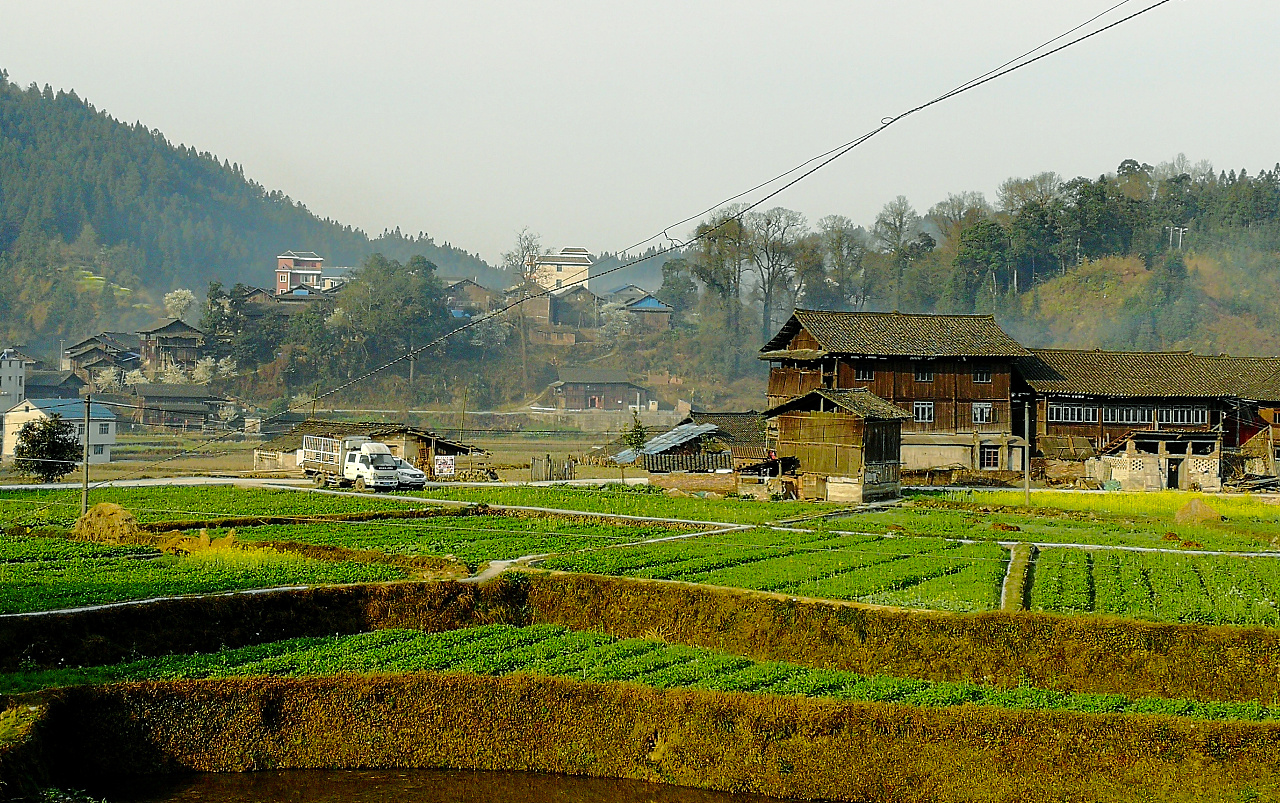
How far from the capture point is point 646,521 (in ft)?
108

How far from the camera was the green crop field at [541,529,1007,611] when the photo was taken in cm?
2134

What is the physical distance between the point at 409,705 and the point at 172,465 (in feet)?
160

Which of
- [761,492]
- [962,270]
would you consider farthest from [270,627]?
[962,270]

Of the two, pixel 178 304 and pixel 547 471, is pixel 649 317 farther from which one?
pixel 547 471

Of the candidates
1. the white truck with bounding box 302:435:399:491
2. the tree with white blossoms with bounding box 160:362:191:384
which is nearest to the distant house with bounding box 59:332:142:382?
the tree with white blossoms with bounding box 160:362:191:384

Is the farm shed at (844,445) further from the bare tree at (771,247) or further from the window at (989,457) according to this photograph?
the bare tree at (771,247)

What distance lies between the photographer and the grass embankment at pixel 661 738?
47.0ft

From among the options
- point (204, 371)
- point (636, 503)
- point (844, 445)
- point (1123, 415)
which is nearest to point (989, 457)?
point (1123, 415)

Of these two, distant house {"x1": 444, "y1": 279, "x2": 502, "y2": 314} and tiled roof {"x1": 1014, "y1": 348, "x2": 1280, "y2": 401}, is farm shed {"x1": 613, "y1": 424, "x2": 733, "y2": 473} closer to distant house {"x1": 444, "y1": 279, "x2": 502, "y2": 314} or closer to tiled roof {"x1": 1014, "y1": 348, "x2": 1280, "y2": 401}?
tiled roof {"x1": 1014, "y1": 348, "x2": 1280, "y2": 401}

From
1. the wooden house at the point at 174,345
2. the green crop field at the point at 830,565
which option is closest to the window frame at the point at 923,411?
the green crop field at the point at 830,565

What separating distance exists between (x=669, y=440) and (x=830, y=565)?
33519 mm

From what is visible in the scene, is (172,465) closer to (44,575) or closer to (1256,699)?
(44,575)

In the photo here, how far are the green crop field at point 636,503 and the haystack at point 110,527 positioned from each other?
11.7 m

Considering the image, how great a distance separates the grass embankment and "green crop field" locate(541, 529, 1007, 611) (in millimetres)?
5129
